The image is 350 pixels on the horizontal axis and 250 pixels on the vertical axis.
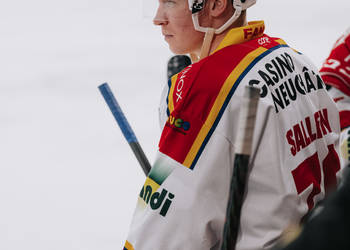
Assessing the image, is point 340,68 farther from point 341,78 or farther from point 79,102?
point 79,102

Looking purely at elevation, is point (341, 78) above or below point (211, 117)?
below

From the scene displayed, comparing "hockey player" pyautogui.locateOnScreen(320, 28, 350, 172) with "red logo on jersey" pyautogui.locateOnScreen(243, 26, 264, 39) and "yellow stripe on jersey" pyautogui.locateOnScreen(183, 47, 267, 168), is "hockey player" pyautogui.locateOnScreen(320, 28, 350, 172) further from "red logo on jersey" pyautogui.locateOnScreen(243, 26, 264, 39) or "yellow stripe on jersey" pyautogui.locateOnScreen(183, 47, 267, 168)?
"yellow stripe on jersey" pyautogui.locateOnScreen(183, 47, 267, 168)

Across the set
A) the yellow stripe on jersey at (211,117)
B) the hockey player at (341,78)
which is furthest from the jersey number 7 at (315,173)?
the hockey player at (341,78)

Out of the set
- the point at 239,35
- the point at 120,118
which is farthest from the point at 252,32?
the point at 120,118

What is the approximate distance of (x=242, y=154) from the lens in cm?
47

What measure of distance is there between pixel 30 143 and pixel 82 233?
1151 millimetres

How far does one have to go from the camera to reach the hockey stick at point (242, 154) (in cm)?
44

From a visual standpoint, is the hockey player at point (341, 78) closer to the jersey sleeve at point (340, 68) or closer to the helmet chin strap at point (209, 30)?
the jersey sleeve at point (340, 68)

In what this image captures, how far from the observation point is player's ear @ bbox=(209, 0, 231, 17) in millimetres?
1043

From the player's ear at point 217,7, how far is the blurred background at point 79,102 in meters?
1.46

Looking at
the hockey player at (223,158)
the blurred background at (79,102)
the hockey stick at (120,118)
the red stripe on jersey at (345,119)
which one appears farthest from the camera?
the blurred background at (79,102)

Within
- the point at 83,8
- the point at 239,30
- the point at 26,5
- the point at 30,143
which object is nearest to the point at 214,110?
the point at 239,30

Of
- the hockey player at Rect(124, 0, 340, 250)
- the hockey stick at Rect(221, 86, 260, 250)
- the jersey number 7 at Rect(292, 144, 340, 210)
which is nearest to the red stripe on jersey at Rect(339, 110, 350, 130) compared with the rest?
the jersey number 7 at Rect(292, 144, 340, 210)

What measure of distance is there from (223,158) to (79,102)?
292cm
